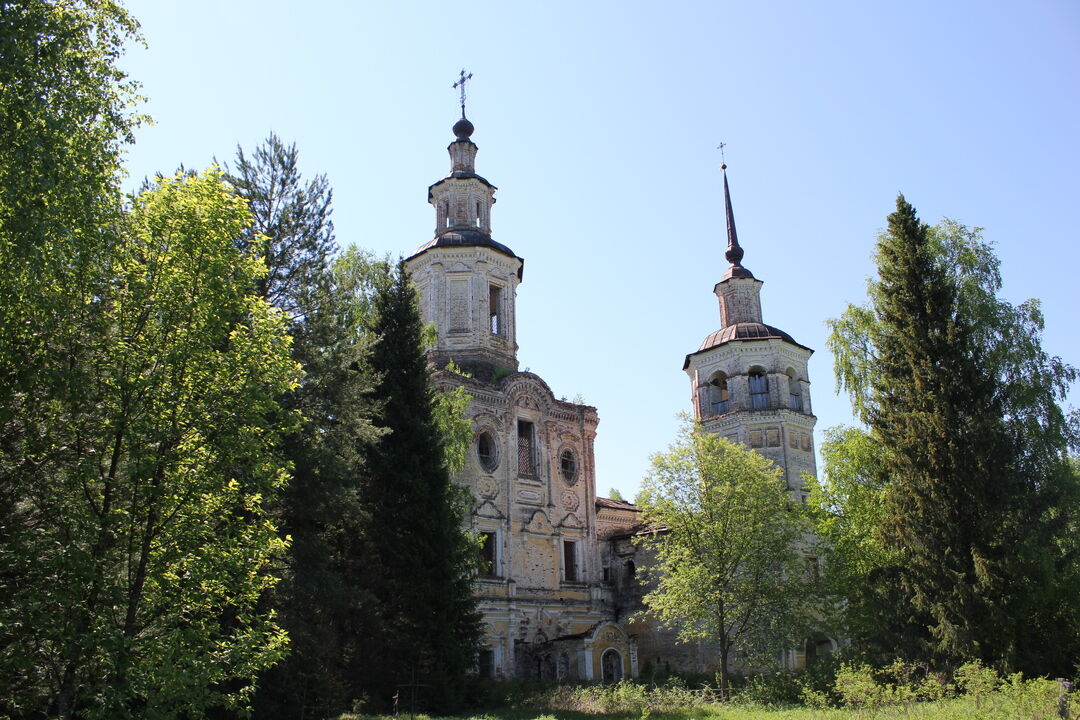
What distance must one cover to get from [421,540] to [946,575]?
10.2 metres

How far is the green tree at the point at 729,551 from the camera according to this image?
2108cm

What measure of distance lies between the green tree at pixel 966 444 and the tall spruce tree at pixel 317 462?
10.7 metres

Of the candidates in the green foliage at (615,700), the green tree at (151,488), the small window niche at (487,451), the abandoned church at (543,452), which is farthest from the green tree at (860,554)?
the green tree at (151,488)

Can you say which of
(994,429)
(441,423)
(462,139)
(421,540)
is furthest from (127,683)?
(462,139)

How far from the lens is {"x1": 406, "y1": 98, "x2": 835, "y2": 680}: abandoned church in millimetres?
24812

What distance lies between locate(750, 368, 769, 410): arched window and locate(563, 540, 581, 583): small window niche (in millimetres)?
9048

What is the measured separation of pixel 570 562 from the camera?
27.5 meters

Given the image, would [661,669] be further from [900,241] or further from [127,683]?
[127,683]

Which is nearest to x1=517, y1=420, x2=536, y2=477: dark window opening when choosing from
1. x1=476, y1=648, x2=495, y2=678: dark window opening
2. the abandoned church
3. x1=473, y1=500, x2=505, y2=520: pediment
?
the abandoned church

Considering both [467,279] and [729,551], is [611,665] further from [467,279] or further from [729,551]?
[467,279]

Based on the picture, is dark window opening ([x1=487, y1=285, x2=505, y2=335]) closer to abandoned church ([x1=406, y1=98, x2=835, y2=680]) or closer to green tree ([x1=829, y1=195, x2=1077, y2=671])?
abandoned church ([x1=406, y1=98, x2=835, y2=680])

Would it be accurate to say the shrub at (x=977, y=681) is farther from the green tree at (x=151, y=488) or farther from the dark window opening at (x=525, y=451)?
the dark window opening at (x=525, y=451)

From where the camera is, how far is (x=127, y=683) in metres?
9.05

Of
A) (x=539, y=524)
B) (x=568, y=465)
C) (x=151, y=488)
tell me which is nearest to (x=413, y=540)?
(x=151, y=488)
